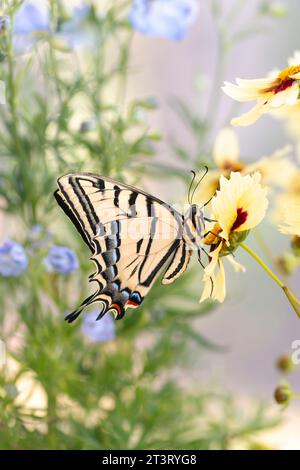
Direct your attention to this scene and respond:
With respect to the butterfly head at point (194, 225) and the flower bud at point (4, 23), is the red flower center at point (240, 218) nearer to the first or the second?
the butterfly head at point (194, 225)

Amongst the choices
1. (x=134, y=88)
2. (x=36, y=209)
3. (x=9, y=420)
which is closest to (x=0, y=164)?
(x=36, y=209)

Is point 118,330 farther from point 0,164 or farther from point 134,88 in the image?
point 134,88

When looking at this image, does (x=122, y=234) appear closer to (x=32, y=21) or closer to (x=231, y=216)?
(x=231, y=216)

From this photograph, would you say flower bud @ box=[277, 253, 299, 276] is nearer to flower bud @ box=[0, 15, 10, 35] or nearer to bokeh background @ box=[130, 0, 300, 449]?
flower bud @ box=[0, 15, 10, 35]

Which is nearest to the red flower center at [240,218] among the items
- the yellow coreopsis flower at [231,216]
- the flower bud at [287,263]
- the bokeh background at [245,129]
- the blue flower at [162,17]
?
the yellow coreopsis flower at [231,216]

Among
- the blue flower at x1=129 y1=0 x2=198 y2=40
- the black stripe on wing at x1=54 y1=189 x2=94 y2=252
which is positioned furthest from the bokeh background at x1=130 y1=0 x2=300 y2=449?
the black stripe on wing at x1=54 y1=189 x2=94 y2=252

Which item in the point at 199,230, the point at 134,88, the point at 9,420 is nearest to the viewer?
the point at 199,230

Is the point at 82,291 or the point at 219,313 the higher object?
the point at 82,291
